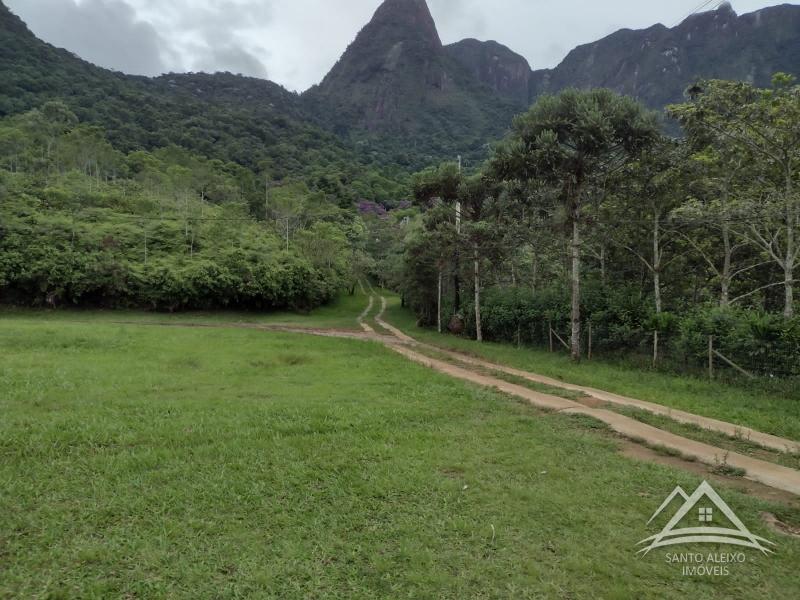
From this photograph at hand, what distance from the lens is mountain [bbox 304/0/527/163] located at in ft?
412

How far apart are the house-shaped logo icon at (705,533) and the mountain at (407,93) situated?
368ft

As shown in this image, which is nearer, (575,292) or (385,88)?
(575,292)

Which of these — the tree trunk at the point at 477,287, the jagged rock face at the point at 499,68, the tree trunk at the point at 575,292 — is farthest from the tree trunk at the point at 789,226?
the jagged rock face at the point at 499,68

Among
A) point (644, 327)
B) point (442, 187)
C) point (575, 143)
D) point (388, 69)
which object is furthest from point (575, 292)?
point (388, 69)

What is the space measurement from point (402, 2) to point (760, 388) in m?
194

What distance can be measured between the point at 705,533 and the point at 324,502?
3.57 metres

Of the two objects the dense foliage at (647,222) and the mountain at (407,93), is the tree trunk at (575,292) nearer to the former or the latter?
the dense foliage at (647,222)

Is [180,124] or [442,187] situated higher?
[180,124]

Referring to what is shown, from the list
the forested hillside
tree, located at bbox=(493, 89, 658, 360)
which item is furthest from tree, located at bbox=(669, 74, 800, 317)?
the forested hillside

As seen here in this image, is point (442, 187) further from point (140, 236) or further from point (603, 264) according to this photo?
point (140, 236)

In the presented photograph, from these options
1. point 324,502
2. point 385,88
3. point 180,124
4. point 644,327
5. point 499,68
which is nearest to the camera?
point 324,502

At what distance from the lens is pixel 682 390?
35.1ft

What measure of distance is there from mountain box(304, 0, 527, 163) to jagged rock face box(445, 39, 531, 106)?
247 inches

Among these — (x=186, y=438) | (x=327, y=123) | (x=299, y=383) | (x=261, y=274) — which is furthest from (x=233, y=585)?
(x=327, y=123)
